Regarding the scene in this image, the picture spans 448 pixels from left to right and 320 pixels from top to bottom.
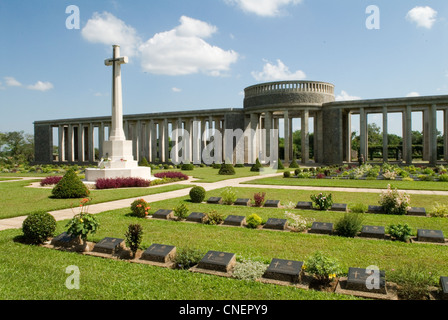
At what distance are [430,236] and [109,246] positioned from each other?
29.0 feet

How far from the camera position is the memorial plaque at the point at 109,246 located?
8.48 m

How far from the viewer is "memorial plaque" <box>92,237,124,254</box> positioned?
8.48 m

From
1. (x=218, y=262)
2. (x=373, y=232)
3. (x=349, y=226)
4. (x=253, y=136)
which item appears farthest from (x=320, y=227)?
(x=253, y=136)

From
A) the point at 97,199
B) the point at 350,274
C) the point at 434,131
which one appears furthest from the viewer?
the point at 434,131

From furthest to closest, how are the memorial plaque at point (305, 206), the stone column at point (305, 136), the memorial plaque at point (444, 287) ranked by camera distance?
the stone column at point (305, 136), the memorial plaque at point (305, 206), the memorial plaque at point (444, 287)

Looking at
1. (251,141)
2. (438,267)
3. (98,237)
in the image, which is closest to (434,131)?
(251,141)

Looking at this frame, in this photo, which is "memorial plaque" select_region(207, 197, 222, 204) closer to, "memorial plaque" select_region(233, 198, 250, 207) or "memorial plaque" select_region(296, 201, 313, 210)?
"memorial plaque" select_region(233, 198, 250, 207)

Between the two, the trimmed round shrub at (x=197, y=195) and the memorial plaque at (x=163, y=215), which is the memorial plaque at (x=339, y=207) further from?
the memorial plaque at (x=163, y=215)

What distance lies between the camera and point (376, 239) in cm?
981

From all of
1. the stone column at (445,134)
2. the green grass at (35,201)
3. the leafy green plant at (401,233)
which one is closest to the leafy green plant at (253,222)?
the leafy green plant at (401,233)

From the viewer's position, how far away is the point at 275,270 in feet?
22.3

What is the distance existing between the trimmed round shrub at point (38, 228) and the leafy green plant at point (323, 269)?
7.30 metres
